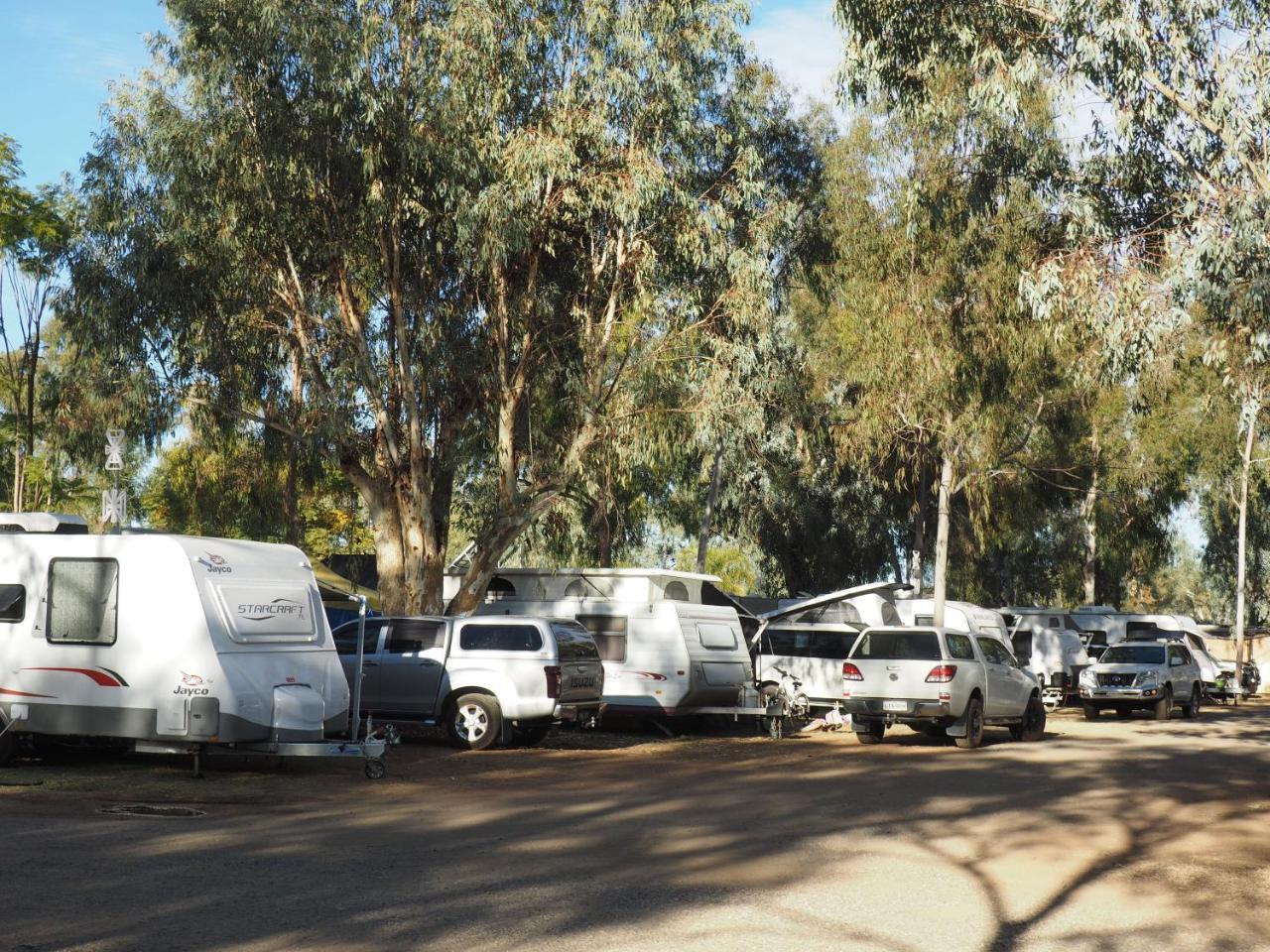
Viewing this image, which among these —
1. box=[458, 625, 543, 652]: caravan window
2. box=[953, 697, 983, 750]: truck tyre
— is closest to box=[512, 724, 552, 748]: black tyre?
box=[458, 625, 543, 652]: caravan window

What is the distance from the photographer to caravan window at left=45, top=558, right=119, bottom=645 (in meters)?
14.5

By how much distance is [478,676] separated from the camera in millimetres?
19281

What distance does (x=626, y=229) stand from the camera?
25109mm

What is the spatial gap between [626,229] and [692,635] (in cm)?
736

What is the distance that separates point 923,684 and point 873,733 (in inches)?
62.9

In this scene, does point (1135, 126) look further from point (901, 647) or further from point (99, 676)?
point (99, 676)

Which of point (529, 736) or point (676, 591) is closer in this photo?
point (529, 736)

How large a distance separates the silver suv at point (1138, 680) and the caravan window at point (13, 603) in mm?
22525

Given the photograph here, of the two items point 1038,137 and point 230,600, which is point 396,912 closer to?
point 230,600

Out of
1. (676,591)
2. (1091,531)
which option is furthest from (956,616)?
(1091,531)

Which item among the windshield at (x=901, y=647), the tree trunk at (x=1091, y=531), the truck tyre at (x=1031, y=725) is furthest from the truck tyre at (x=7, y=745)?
the tree trunk at (x=1091, y=531)

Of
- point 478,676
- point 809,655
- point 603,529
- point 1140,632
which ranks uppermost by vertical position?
point 603,529

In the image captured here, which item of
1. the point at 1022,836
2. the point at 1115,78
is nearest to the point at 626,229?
the point at 1115,78

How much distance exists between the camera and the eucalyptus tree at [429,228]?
23.5 metres
